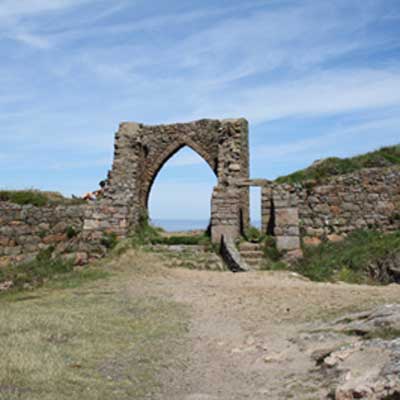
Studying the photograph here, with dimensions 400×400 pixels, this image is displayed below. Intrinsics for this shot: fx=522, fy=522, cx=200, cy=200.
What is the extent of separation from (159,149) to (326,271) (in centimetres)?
971

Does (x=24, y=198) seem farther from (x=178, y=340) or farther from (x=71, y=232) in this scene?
(x=178, y=340)

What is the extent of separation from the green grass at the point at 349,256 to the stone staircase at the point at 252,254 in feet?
3.37

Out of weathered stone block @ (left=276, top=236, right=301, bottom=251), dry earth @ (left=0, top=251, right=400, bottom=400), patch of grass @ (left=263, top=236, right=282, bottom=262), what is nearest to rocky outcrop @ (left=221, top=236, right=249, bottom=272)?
patch of grass @ (left=263, top=236, right=282, bottom=262)

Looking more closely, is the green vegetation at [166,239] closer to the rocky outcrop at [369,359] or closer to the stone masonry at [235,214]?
the stone masonry at [235,214]

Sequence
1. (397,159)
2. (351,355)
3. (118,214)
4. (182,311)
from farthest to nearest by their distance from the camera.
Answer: (397,159) → (118,214) → (182,311) → (351,355)

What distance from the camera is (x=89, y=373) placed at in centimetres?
552

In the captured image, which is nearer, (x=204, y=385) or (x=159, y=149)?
(x=204, y=385)

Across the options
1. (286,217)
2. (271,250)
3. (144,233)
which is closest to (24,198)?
(144,233)

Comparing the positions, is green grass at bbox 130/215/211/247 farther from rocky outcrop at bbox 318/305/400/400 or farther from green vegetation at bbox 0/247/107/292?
rocky outcrop at bbox 318/305/400/400

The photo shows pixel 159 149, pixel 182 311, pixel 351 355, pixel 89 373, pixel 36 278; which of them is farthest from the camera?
pixel 159 149

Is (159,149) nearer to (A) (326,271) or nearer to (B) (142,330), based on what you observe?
(A) (326,271)

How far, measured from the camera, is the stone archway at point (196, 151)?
16406 mm

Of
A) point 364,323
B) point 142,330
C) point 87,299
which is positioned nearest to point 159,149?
point 87,299

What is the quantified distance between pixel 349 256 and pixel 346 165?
4.50 m
